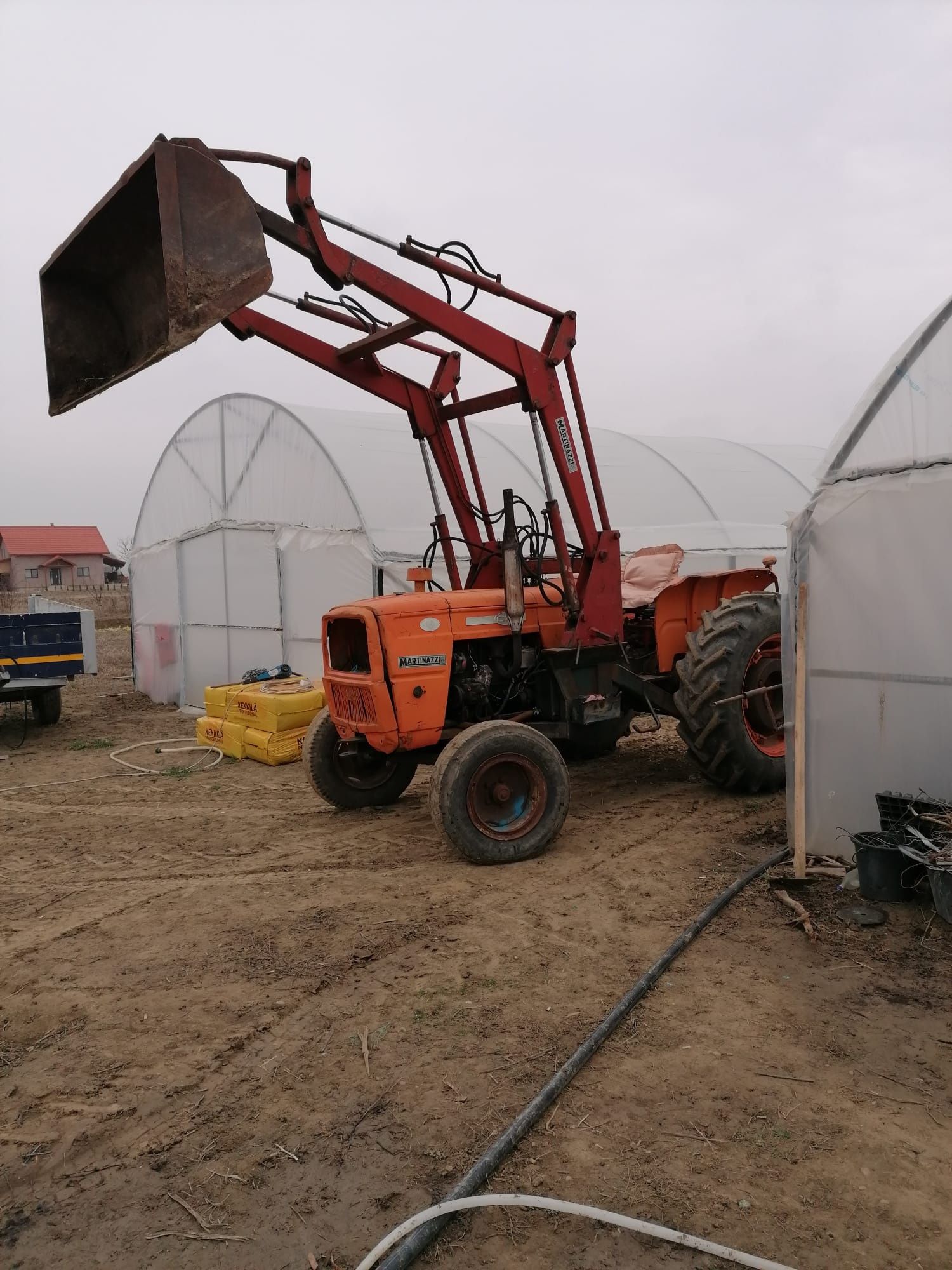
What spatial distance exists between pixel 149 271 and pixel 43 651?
26.8ft

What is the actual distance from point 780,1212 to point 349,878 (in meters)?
3.52

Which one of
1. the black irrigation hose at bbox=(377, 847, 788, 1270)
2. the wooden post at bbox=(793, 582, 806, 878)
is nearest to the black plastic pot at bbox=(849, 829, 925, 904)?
the wooden post at bbox=(793, 582, 806, 878)

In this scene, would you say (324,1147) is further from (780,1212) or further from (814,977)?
(814,977)

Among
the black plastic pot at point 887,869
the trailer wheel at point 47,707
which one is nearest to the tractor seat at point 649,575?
the black plastic pot at point 887,869

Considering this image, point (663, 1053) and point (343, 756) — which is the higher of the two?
point (343, 756)

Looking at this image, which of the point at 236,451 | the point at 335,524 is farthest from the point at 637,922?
the point at 236,451

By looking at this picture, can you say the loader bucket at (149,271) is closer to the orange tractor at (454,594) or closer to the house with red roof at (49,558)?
the orange tractor at (454,594)

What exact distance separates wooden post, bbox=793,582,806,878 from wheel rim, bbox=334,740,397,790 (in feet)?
9.91

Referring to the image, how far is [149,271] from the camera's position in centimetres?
495

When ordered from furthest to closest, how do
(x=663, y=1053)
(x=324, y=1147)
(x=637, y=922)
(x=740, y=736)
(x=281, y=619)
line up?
(x=281, y=619) → (x=740, y=736) → (x=637, y=922) → (x=663, y=1053) → (x=324, y=1147)

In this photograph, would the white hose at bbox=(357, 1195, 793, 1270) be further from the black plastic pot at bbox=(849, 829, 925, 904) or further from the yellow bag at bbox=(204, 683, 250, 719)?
the yellow bag at bbox=(204, 683, 250, 719)

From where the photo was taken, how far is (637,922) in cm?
486

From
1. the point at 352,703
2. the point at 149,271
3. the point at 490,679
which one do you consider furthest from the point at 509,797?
the point at 149,271

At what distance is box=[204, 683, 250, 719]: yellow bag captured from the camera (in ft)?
34.6
